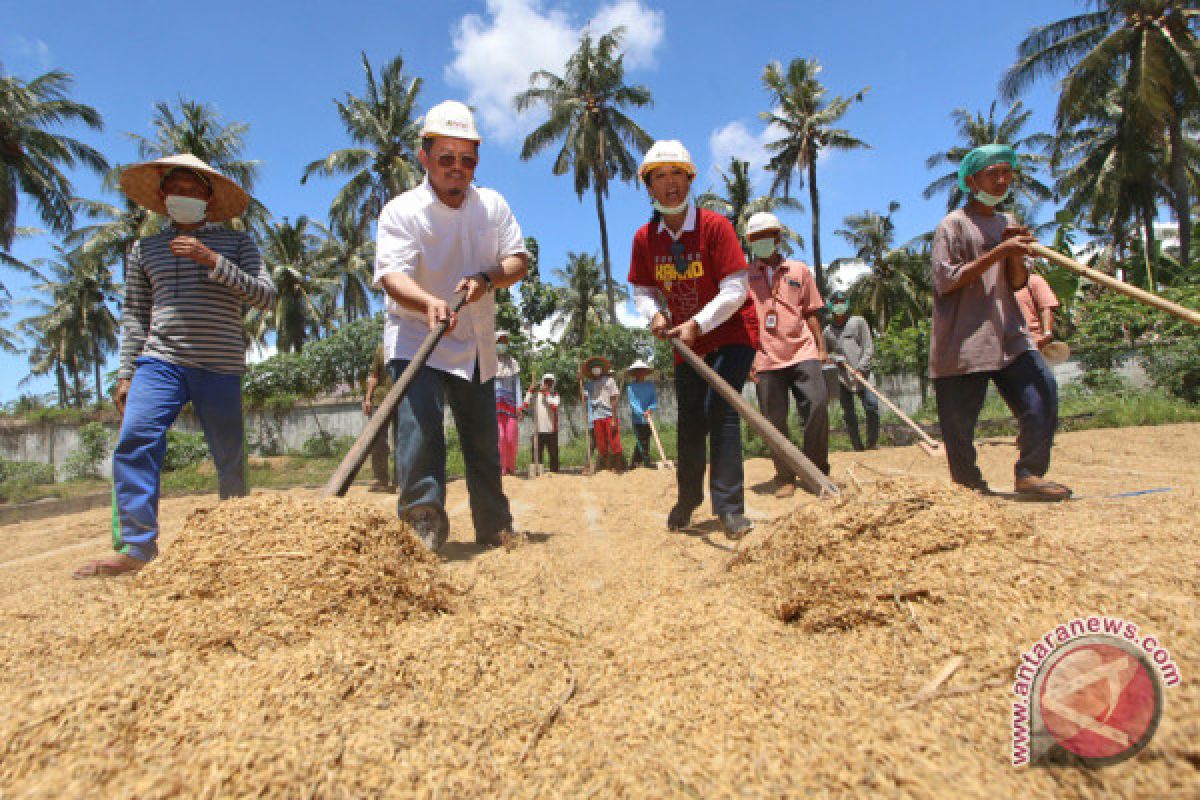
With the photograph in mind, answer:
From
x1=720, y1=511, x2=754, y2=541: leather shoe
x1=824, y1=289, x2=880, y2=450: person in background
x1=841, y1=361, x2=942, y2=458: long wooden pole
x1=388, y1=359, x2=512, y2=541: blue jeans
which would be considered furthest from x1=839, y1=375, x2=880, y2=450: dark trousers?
x1=388, y1=359, x2=512, y2=541: blue jeans

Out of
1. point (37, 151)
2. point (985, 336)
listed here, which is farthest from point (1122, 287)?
point (37, 151)

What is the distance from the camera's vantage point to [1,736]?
3.29 feet

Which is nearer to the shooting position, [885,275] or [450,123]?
[450,123]

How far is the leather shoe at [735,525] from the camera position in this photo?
2.91 metres

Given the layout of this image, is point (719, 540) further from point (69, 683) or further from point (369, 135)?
point (369, 135)

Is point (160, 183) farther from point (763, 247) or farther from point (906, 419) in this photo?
point (906, 419)

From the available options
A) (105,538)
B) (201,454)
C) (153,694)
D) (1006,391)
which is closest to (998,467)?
(1006,391)

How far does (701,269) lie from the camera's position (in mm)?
3369

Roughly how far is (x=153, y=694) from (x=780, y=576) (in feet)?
4.66

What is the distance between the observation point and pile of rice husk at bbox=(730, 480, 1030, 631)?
4.85ft

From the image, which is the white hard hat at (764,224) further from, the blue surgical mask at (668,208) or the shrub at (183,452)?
the shrub at (183,452)

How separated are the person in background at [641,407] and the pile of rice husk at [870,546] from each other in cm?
810

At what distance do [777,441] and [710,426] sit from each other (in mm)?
968

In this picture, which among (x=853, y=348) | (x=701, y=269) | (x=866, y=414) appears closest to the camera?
(x=701, y=269)
